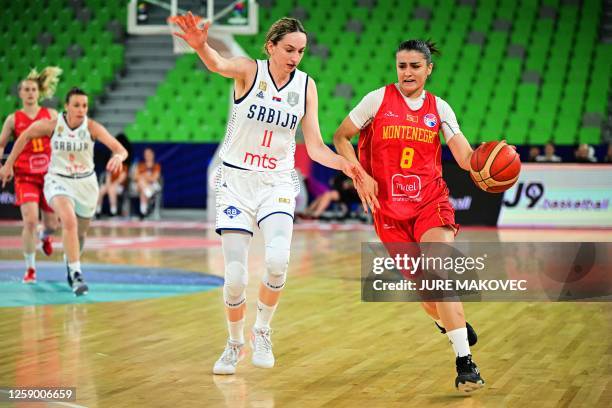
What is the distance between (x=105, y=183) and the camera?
21.3m

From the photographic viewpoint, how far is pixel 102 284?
34.0 feet

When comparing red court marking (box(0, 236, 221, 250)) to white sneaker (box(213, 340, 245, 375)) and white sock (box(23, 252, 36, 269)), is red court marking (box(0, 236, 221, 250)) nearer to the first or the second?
white sock (box(23, 252, 36, 269))

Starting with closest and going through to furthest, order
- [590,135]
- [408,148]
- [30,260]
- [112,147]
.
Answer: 1. [408,148]
2. [112,147]
3. [30,260]
4. [590,135]

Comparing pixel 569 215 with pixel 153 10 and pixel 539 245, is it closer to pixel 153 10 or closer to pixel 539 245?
pixel 539 245

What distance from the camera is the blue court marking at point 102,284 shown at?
930 centimetres

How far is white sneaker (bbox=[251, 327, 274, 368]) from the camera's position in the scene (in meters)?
6.15

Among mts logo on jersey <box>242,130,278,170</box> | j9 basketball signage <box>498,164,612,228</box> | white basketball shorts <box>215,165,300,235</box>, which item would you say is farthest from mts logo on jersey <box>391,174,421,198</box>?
j9 basketball signage <box>498,164,612,228</box>

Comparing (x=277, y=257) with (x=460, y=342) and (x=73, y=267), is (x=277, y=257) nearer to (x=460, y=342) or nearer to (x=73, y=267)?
(x=460, y=342)

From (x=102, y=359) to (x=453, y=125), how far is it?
2596 mm

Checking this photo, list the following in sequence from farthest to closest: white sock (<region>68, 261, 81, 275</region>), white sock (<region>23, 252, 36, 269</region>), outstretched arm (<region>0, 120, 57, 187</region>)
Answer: white sock (<region>23, 252, 36, 269</region>), outstretched arm (<region>0, 120, 57, 187</region>), white sock (<region>68, 261, 81, 275</region>)

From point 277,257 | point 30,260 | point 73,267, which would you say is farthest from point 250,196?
point 30,260

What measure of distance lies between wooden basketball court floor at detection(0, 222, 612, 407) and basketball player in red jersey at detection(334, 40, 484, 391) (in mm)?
587

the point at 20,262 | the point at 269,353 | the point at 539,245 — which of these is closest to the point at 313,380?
the point at 269,353

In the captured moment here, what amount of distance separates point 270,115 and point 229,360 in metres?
1.45
